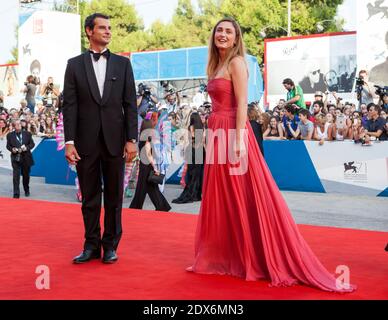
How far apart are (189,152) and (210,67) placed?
629 cm

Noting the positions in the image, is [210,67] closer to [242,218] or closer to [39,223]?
[242,218]

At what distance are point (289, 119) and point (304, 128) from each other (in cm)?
44

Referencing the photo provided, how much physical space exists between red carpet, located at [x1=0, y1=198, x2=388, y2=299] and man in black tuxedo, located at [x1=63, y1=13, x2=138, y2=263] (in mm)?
374

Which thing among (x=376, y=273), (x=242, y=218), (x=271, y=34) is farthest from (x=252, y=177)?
(x=271, y=34)

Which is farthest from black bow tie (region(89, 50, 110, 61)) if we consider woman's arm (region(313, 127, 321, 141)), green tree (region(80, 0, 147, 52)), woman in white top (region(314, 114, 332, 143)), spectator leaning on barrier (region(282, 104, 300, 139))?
green tree (region(80, 0, 147, 52))

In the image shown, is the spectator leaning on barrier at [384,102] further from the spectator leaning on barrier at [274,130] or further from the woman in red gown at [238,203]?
the woman in red gown at [238,203]

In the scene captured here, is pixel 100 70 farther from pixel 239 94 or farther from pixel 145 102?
pixel 145 102

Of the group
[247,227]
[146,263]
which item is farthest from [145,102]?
[247,227]

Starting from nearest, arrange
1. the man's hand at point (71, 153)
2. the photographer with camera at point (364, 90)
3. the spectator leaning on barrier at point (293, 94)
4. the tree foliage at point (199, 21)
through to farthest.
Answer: the man's hand at point (71, 153) < the spectator leaning on barrier at point (293, 94) < the photographer with camera at point (364, 90) < the tree foliage at point (199, 21)

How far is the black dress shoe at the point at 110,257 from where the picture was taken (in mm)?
4461

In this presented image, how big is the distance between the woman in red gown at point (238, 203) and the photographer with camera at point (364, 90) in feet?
35.2

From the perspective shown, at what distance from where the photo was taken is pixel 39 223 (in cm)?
650

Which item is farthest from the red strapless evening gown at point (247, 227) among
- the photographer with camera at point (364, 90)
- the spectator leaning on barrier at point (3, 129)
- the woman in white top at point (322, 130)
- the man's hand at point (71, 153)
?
the spectator leaning on barrier at point (3, 129)

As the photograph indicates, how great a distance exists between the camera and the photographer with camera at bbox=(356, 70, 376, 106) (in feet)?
47.8
